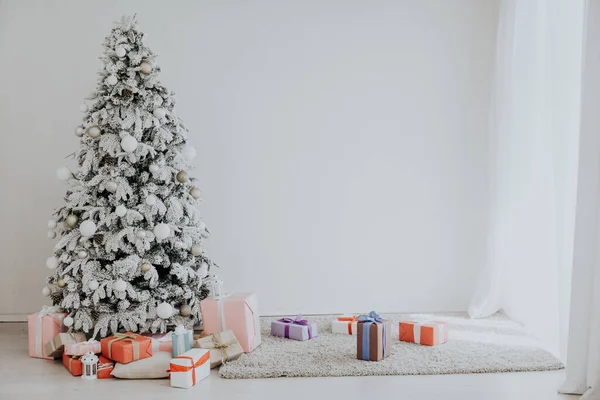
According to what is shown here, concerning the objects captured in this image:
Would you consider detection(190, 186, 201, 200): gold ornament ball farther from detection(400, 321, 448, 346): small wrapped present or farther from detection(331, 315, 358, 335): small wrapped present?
detection(400, 321, 448, 346): small wrapped present

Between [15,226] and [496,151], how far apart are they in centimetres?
323

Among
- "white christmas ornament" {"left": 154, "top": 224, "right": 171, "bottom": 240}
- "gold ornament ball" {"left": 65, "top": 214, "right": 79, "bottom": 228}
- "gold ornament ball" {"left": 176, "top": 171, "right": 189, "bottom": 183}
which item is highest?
"gold ornament ball" {"left": 176, "top": 171, "right": 189, "bottom": 183}

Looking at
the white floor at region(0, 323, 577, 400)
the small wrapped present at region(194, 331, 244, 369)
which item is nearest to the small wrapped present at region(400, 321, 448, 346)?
the white floor at region(0, 323, 577, 400)

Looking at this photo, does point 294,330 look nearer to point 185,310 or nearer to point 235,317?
point 235,317

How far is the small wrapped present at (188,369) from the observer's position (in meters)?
2.61

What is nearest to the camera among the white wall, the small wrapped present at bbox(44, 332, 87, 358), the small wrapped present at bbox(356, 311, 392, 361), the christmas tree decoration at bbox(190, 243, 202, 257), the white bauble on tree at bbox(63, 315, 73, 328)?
the small wrapped present at bbox(356, 311, 392, 361)

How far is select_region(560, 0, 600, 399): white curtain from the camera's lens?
239 cm

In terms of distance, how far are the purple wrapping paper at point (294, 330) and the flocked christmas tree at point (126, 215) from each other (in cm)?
45

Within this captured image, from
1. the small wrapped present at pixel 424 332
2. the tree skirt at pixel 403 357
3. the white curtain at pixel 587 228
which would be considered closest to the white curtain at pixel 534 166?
the tree skirt at pixel 403 357

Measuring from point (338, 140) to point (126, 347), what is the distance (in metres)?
2.01

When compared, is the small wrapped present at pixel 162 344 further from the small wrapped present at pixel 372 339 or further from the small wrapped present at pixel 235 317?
the small wrapped present at pixel 372 339

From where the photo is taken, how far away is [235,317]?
3.09 meters

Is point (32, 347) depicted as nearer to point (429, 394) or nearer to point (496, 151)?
point (429, 394)

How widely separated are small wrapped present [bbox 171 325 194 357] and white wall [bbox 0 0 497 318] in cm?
111
